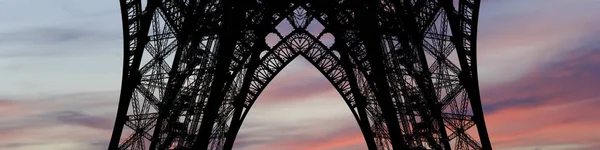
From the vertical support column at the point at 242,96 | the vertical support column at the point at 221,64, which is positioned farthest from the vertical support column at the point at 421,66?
the vertical support column at the point at 242,96

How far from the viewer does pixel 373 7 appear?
40344 mm

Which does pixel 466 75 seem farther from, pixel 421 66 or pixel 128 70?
pixel 128 70

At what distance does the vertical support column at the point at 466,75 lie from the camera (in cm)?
4188

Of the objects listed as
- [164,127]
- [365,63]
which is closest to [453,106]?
[365,63]

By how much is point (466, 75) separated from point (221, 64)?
1226 centimetres

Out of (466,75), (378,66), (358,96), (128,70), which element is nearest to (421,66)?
(466,75)

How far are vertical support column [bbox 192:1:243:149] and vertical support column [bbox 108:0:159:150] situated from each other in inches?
148

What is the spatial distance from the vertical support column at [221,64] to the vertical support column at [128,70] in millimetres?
3755

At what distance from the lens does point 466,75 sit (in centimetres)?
4194

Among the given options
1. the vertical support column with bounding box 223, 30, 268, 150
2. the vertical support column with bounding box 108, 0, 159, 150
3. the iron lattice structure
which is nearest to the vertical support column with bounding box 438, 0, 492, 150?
the iron lattice structure

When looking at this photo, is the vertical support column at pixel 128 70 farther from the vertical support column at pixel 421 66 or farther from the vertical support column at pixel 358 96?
the vertical support column at pixel 358 96

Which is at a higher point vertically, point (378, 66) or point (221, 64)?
point (221, 64)

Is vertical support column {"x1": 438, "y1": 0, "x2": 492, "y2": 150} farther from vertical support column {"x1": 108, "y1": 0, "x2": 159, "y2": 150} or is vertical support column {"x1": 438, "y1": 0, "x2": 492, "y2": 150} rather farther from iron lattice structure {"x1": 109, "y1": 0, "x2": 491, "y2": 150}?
A: vertical support column {"x1": 108, "y1": 0, "x2": 159, "y2": 150}

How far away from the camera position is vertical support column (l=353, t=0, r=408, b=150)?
3803 centimetres
